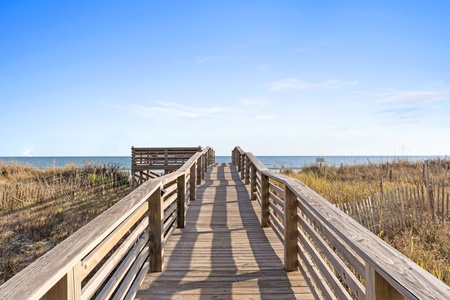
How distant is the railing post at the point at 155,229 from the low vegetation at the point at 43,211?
10.8ft

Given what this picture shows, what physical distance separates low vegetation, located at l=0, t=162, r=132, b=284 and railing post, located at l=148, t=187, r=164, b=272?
328 centimetres

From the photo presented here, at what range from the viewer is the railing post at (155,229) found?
333 cm

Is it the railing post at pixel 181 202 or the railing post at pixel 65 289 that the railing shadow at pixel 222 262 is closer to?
the railing post at pixel 181 202

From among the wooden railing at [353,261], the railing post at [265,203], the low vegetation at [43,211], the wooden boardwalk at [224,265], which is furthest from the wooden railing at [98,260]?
the low vegetation at [43,211]

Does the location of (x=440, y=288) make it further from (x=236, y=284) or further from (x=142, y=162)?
(x=142, y=162)

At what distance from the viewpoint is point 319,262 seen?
103 inches

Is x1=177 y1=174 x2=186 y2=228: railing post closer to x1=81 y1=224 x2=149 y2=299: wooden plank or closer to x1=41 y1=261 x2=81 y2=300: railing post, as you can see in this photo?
x1=81 y1=224 x2=149 y2=299: wooden plank

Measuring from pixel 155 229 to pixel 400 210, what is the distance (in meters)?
5.73

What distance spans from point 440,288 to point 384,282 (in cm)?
42

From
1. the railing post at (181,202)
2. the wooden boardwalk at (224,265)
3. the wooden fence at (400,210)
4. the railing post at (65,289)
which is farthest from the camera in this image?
the wooden fence at (400,210)

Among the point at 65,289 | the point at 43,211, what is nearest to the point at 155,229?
the point at 65,289

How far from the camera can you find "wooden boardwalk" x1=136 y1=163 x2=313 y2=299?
2.88 meters

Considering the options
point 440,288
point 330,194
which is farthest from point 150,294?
point 330,194

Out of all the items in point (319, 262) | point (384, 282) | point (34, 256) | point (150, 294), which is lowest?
point (34, 256)
